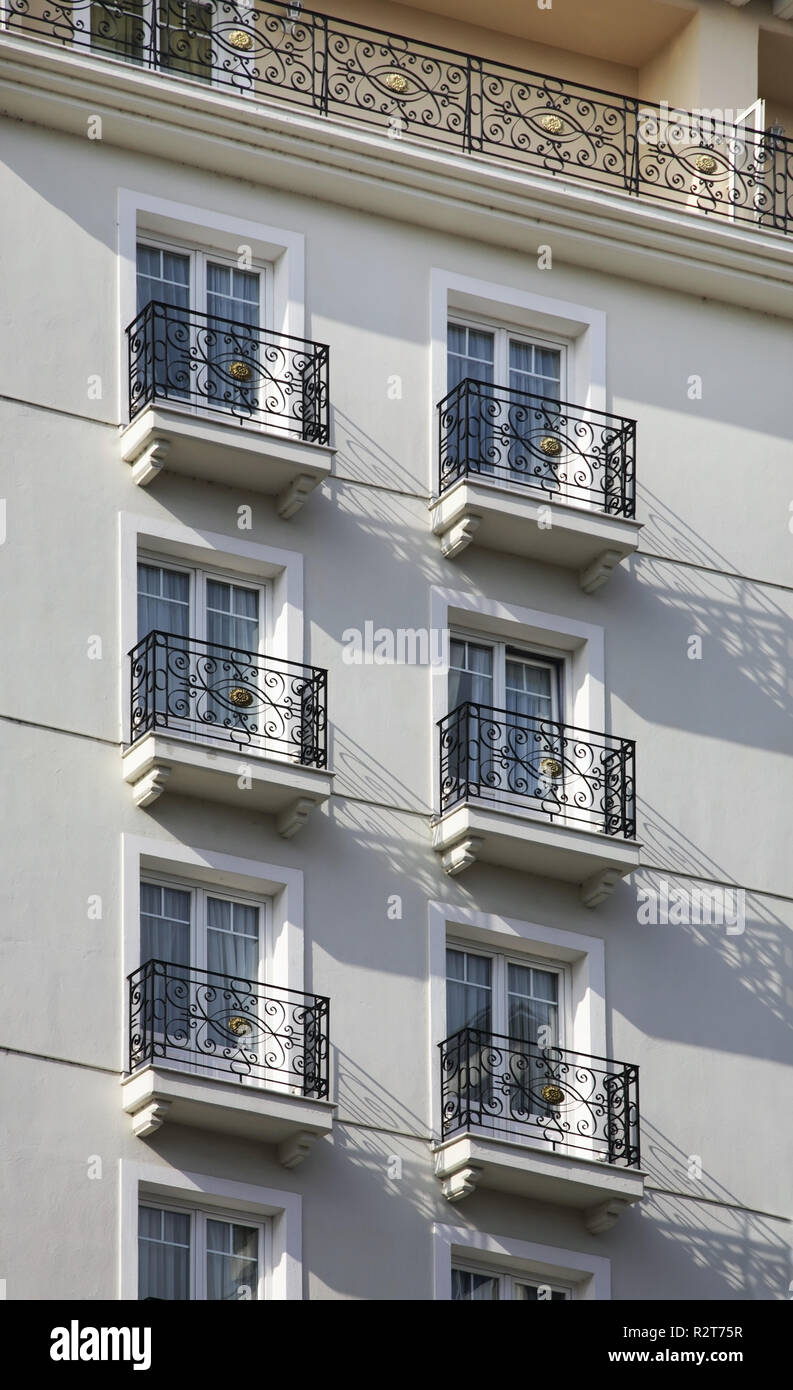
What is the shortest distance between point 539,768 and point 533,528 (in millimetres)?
2421

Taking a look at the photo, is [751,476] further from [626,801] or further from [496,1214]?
[496,1214]

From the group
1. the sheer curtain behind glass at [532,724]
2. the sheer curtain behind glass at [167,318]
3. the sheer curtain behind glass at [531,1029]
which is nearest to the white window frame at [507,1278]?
the sheer curtain behind glass at [531,1029]

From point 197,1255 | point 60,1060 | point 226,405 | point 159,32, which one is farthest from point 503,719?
point 159,32

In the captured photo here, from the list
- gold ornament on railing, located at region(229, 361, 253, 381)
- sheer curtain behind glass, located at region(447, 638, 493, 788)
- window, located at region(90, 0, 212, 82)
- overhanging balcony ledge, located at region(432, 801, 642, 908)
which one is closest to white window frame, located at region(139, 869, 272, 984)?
overhanging balcony ledge, located at region(432, 801, 642, 908)

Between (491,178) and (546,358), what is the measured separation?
6.39 feet

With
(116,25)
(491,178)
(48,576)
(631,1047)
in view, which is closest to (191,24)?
(116,25)

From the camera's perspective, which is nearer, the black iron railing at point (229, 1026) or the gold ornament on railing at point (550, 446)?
the black iron railing at point (229, 1026)

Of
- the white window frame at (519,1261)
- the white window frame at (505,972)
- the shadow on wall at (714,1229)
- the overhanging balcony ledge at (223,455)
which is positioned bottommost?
the white window frame at (519,1261)

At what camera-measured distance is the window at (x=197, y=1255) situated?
3425cm

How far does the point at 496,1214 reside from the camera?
35.6 meters

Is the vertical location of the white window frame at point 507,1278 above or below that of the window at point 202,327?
below

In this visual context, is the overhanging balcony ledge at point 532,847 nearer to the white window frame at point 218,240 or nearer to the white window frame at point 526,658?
the white window frame at point 526,658

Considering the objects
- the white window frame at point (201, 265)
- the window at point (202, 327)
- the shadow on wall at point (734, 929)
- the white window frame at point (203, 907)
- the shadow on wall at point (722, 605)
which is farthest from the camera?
the shadow on wall at point (722, 605)

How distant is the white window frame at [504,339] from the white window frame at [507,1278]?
365 inches
